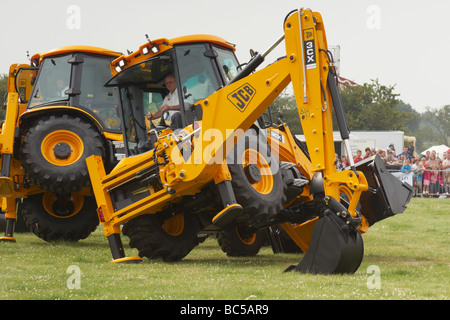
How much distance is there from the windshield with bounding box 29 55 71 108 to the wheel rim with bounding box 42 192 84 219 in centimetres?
177

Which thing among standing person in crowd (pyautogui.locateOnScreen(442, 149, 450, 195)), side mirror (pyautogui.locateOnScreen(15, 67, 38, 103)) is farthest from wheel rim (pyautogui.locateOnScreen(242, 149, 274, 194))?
standing person in crowd (pyautogui.locateOnScreen(442, 149, 450, 195))

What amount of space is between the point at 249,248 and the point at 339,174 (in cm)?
356

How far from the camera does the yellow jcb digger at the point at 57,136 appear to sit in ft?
36.7

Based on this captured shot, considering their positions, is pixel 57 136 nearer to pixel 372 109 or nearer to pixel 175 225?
pixel 175 225

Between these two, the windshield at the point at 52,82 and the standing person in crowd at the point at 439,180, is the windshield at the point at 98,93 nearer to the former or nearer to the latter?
the windshield at the point at 52,82

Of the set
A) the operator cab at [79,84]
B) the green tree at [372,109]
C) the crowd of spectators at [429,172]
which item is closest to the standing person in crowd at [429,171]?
the crowd of spectators at [429,172]

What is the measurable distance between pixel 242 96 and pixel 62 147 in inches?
152

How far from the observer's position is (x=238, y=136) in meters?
8.90

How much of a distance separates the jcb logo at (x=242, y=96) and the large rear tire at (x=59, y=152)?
336 centimetres

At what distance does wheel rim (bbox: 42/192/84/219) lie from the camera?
12.9m

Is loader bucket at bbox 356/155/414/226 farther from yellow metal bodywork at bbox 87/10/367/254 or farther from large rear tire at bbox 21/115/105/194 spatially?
large rear tire at bbox 21/115/105/194

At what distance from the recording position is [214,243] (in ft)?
44.4

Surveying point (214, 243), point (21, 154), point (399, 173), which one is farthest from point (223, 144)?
point (399, 173)
